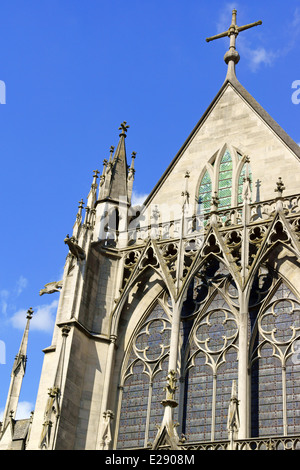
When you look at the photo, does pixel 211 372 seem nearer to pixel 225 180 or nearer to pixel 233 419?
pixel 233 419

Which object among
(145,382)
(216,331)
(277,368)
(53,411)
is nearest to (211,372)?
(216,331)

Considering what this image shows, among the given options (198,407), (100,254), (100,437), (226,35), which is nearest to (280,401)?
(198,407)

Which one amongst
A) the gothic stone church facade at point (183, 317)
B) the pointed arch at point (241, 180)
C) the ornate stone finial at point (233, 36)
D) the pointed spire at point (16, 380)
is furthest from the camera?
the ornate stone finial at point (233, 36)

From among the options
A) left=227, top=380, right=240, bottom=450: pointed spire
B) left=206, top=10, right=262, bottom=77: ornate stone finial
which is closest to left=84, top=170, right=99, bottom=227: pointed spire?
left=206, top=10, right=262, bottom=77: ornate stone finial

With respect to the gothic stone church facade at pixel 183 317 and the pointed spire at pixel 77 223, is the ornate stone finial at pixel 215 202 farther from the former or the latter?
the pointed spire at pixel 77 223

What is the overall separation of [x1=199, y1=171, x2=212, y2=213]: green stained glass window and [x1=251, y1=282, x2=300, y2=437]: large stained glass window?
3879 mm

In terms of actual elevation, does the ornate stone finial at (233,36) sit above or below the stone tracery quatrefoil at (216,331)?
above

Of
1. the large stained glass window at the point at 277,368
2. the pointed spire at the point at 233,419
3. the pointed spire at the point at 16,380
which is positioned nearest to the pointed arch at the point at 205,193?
the large stained glass window at the point at 277,368

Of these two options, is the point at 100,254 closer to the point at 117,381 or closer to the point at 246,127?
the point at 117,381

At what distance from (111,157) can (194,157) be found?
7.43ft

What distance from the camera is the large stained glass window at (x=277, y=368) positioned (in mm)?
18125

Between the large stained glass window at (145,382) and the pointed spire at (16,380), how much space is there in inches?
125

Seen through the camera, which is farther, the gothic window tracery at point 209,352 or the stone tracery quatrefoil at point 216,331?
the stone tracery quatrefoil at point 216,331

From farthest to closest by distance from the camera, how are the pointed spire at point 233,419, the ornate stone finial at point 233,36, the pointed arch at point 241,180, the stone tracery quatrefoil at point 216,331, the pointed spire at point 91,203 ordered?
the ornate stone finial at point 233,36
the pointed arch at point 241,180
the pointed spire at point 91,203
the stone tracery quatrefoil at point 216,331
the pointed spire at point 233,419
